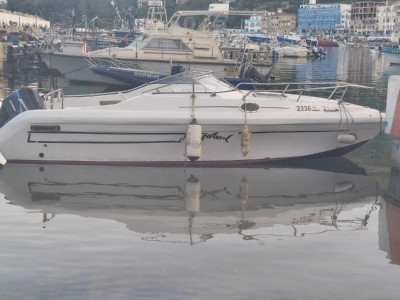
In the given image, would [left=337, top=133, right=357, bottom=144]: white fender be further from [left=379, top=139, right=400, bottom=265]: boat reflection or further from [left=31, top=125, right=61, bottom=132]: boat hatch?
[left=31, top=125, right=61, bottom=132]: boat hatch

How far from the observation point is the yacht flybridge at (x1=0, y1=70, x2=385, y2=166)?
12.2 m

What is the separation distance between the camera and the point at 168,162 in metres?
12.5

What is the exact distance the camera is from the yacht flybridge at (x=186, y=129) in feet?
39.9

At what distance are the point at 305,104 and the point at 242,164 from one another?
5.66 ft

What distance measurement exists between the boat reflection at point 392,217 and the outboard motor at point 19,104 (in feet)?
23.5

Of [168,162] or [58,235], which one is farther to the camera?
[168,162]

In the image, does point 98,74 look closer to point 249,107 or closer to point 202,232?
point 249,107

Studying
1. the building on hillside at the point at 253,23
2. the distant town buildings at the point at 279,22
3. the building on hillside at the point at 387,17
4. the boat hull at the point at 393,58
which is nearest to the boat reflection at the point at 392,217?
the boat hull at the point at 393,58

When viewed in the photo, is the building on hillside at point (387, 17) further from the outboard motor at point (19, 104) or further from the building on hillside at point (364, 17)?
the outboard motor at point (19, 104)

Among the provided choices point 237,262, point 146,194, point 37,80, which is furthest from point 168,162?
point 37,80

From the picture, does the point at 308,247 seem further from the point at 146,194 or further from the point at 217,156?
the point at 217,156

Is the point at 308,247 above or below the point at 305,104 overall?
below

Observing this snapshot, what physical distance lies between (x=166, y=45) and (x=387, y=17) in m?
153

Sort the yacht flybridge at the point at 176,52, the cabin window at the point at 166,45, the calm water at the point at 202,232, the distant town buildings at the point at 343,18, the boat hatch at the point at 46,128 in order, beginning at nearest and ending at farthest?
the calm water at the point at 202,232, the boat hatch at the point at 46,128, the yacht flybridge at the point at 176,52, the cabin window at the point at 166,45, the distant town buildings at the point at 343,18
